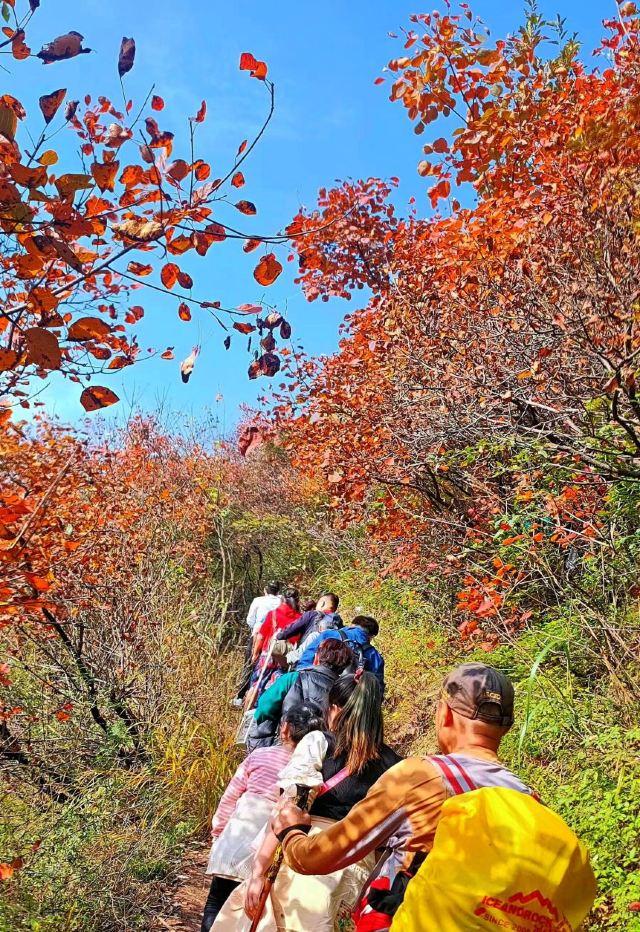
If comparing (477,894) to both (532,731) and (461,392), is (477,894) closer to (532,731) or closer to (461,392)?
(532,731)

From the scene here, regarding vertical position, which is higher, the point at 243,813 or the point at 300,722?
the point at 300,722

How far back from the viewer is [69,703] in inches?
219

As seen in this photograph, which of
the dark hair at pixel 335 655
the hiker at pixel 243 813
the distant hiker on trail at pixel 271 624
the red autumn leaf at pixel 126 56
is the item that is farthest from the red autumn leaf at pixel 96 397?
the distant hiker on trail at pixel 271 624

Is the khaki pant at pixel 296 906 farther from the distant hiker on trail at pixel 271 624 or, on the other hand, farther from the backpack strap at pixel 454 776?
the distant hiker on trail at pixel 271 624

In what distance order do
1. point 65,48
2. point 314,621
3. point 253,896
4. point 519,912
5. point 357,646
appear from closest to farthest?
point 519,912 → point 65,48 → point 253,896 → point 357,646 → point 314,621

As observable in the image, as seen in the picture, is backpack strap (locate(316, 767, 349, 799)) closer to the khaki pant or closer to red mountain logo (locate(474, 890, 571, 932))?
the khaki pant

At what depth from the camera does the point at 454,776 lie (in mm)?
1836

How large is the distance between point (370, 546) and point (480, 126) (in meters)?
7.36

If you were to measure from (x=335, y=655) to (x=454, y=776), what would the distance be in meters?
3.32

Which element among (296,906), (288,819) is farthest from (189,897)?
(288,819)

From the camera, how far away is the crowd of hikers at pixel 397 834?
1440 mm

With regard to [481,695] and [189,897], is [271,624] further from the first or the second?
[481,695]

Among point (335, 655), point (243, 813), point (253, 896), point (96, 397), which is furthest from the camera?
point (335, 655)

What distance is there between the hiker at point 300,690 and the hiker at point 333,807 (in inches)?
40.2
